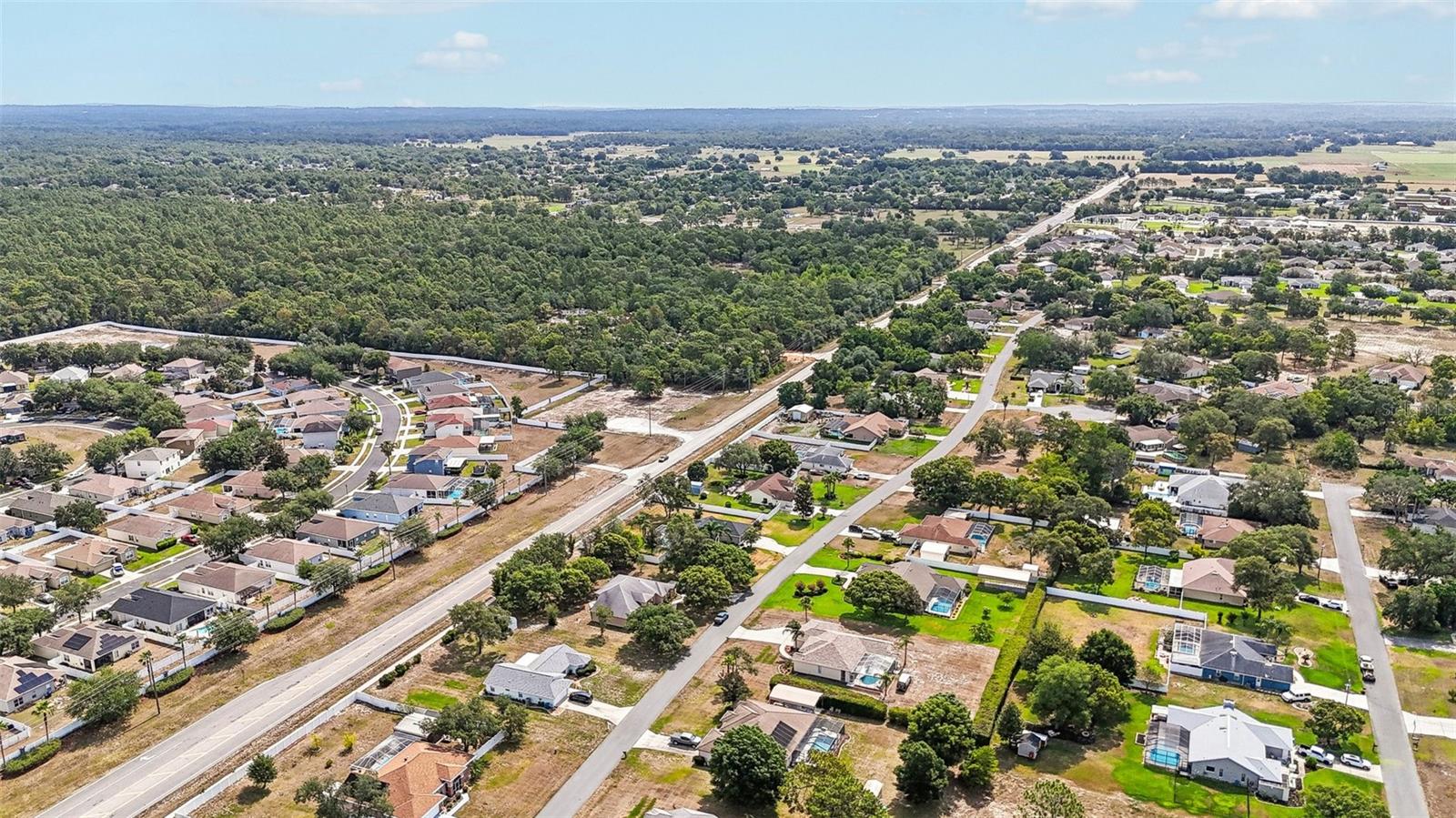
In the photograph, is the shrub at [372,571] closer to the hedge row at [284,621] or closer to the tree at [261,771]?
the hedge row at [284,621]

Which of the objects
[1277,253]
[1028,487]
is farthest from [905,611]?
[1277,253]

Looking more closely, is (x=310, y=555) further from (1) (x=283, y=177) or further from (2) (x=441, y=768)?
(1) (x=283, y=177)

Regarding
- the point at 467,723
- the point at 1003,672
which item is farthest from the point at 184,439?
the point at 1003,672

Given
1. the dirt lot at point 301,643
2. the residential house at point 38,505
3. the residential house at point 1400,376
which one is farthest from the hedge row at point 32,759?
the residential house at point 1400,376

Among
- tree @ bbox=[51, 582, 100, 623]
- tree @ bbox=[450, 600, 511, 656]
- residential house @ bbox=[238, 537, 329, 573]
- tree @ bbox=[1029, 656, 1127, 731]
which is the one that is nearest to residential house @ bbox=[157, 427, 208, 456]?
residential house @ bbox=[238, 537, 329, 573]

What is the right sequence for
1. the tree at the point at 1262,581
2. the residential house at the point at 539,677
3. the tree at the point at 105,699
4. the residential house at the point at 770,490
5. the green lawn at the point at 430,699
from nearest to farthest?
the tree at the point at 105,699 → the green lawn at the point at 430,699 → the residential house at the point at 539,677 → the tree at the point at 1262,581 → the residential house at the point at 770,490

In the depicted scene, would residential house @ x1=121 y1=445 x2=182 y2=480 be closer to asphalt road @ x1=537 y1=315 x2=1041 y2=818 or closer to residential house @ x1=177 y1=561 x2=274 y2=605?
residential house @ x1=177 y1=561 x2=274 y2=605
